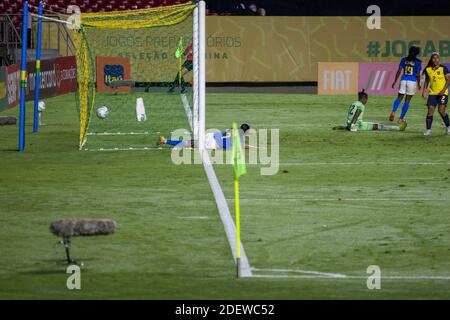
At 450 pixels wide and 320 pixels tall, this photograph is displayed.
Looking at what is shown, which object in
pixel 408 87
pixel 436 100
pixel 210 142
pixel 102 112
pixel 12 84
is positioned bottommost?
pixel 210 142

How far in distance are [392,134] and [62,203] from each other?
1308 cm

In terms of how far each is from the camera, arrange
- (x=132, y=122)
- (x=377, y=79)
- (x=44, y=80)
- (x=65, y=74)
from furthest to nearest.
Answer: (x=377, y=79) → (x=65, y=74) → (x=44, y=80) → (x=132, y=122)

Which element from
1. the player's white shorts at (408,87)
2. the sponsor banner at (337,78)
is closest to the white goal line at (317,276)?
the player's white shorts at (408,87)

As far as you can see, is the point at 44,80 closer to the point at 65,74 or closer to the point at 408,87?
A: the point at 65,74

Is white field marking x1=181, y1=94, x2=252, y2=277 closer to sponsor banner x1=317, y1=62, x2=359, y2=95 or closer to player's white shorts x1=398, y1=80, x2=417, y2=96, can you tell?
player's white shorts x1=398, y1=80, x2=417, y2=96

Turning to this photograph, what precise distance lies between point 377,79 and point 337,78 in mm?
1577

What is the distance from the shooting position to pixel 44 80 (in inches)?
1628

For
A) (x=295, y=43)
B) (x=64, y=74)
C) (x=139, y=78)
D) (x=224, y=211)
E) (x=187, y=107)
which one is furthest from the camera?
(x=295, y=43)

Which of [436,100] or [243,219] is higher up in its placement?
[436,100]

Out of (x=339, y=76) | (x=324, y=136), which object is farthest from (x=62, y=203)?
(x=339, y=76)

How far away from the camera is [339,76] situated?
1804 inches

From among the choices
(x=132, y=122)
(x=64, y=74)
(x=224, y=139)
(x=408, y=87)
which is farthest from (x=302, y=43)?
(x=224, y=139)

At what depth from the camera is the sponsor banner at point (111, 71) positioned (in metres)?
45.2

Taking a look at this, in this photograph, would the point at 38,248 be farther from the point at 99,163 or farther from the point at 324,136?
the point at 324,136
